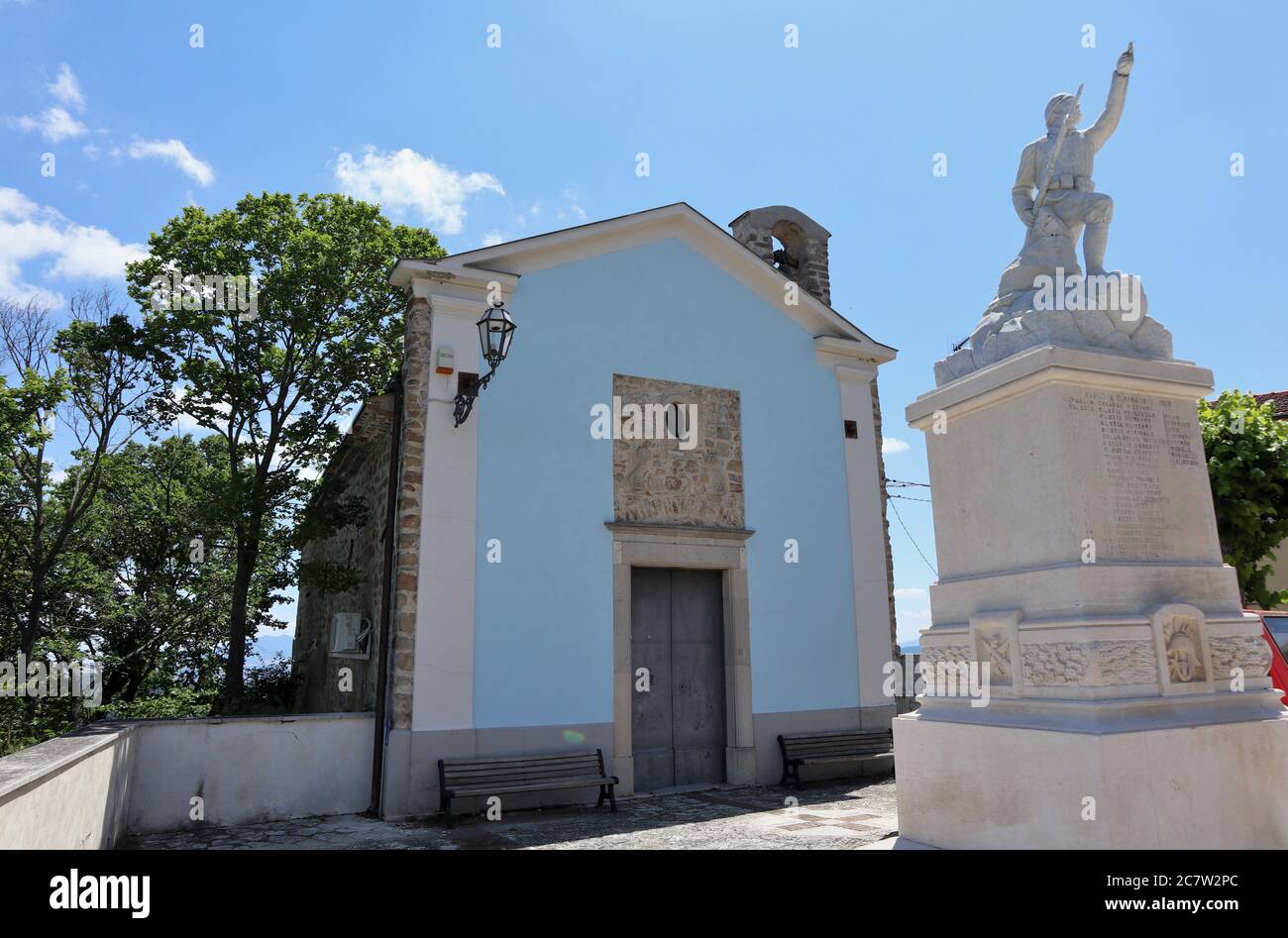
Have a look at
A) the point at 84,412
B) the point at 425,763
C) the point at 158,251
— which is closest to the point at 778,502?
the point at 425,763

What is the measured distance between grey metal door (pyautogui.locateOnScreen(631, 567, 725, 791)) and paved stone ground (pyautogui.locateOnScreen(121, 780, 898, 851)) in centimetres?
80

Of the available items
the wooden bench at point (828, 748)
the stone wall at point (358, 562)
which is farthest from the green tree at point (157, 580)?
the wooden bench at point (828, 748)

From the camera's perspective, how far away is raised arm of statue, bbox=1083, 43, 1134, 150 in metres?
4.92

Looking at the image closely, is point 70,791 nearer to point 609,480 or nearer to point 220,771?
point 220,771

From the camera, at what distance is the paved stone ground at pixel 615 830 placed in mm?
6195

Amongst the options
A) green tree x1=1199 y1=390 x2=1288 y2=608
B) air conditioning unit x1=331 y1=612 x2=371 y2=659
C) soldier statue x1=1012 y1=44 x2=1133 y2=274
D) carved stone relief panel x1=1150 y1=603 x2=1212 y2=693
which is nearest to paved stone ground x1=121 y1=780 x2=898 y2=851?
air conditioning unit x1=331 y1=612 x2=371 y2=659

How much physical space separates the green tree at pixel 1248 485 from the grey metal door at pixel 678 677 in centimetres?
740

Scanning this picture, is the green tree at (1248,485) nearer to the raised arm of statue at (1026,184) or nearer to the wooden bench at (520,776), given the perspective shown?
the raised arm of statue at (1026,184)

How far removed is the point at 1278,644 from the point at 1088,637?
14.2 feet

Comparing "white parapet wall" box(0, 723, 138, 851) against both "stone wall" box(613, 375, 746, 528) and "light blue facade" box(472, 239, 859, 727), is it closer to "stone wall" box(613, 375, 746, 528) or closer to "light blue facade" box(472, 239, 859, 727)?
"light blue facade" box(472, 239, 859, 727)
